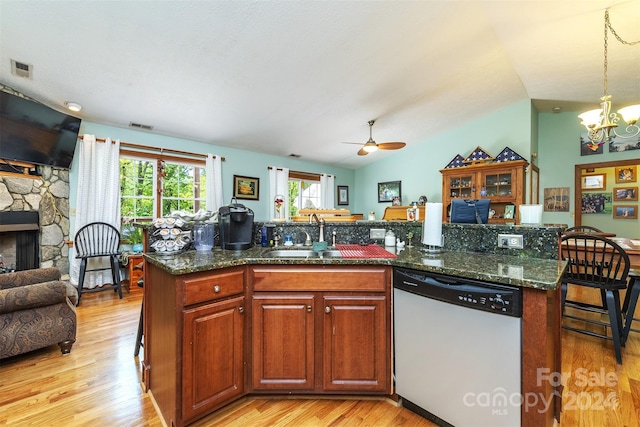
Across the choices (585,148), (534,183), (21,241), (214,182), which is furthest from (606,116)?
(21,241)

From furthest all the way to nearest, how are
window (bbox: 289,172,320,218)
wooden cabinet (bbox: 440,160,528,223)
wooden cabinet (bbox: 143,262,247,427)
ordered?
window (bbox: 289,172,320,218)
wooden cabinet (bbox: 440,160,528,223)
wooden cabinet (bbox: 143,262,247,427)

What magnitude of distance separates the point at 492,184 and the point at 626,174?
288 cm

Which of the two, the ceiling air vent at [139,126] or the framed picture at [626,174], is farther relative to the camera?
the framed picture at [626,174]

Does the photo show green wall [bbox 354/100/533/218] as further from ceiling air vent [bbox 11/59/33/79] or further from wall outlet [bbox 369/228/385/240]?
ceiling air vent [bbox 11/59/33/79]

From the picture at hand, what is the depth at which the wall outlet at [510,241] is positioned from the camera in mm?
1628

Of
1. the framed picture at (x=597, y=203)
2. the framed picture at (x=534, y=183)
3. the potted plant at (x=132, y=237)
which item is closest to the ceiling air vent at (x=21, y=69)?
the potted plant at (x=132, y=237)

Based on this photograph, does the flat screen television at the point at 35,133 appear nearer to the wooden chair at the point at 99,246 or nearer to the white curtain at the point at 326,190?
the wooden chair at the point at 99,246

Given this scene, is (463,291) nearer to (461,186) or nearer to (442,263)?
(442,263)

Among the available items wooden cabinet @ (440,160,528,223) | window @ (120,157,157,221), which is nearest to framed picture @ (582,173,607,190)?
wooden cabinet @ (440,160,528,223)

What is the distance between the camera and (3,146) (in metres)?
2.74

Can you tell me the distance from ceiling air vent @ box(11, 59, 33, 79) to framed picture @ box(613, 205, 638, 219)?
335 inches

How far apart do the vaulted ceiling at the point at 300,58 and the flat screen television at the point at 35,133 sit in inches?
6.7

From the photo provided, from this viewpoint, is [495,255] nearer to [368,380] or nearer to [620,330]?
[368,380]

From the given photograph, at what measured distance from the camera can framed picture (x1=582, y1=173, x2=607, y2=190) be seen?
203 inches
